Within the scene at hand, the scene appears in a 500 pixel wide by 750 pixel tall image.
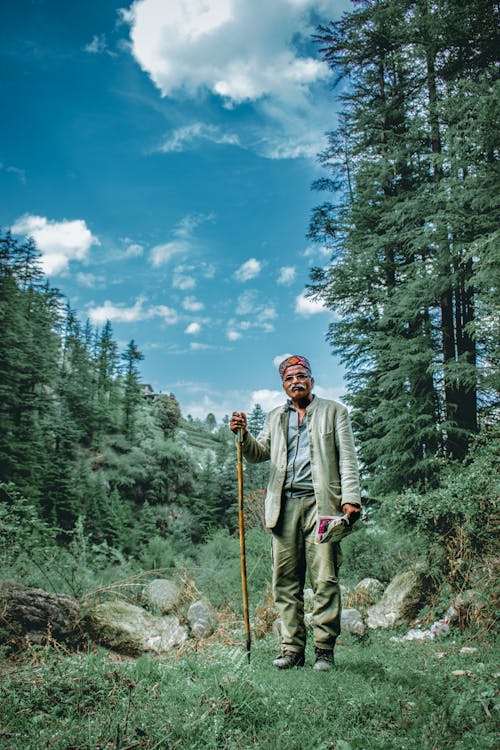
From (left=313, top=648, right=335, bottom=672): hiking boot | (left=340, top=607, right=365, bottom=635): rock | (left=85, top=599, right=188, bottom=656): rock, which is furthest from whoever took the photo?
(left=340, top=607, right=365, bottom=635): rock

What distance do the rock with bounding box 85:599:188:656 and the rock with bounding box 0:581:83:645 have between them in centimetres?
26

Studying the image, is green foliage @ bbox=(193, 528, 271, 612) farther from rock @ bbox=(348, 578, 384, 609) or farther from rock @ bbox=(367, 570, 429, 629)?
rock @ bbox=(367, 570, 429, 629)

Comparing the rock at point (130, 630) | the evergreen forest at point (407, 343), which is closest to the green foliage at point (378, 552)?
the evergreen forest at point (407, 343)

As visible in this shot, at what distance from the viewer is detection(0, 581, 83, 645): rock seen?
410cm

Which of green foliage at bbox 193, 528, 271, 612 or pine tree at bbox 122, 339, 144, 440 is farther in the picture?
pine tree at bbox 122, 339, 144, 440

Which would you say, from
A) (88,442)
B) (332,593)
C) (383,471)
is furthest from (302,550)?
(88,442)

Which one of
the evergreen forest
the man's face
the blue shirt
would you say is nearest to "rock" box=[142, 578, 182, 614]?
the evergreen forest

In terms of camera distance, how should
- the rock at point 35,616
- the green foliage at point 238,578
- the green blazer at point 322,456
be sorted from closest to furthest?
the green blazer at point 322,456 → the rock at point 35,616 → the green foliage at point 238,578

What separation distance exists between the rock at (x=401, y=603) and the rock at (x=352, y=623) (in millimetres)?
580

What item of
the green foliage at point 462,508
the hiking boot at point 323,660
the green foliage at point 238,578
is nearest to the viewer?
the hiking boot at point 323,660

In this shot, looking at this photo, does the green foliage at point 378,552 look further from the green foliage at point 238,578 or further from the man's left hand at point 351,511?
the man's left hand at point 351,511

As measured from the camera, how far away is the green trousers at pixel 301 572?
11.6 feet

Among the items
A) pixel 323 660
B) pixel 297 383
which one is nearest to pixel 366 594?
pixel 323 660

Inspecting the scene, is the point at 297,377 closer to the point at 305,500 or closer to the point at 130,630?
the point at 305,500
